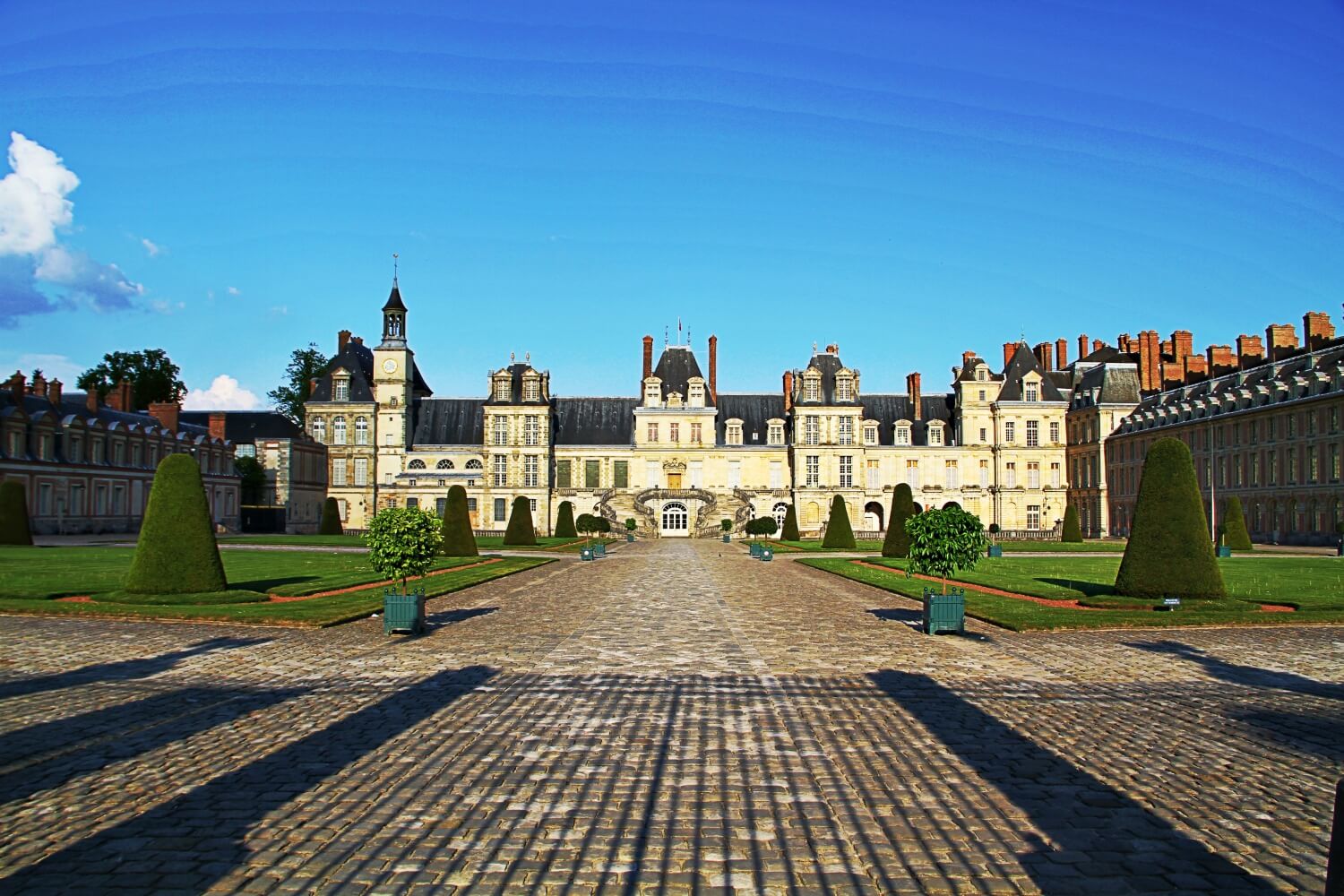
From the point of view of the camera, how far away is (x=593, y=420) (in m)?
69.7

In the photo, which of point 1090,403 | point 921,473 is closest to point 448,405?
point 921,473

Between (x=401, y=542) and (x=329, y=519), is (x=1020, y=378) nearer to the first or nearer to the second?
(x=329, y=519)

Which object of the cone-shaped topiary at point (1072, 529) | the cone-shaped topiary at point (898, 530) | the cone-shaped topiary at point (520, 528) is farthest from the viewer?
the cone-shaped topiary at point (1072, 529)

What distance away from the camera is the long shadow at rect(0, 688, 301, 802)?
774 cm

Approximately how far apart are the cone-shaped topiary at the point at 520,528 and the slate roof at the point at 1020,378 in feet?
116

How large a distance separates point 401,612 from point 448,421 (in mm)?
56265

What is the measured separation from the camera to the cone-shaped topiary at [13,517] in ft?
128

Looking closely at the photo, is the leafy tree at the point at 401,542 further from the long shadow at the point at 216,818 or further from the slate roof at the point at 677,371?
the slate roof at the point at 677,371

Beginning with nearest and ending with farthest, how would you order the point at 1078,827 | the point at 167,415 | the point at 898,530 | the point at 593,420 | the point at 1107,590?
the point at 1078,827, the point at 1107,590, the point at 898,530, the point at 167,415, the point at 593,420

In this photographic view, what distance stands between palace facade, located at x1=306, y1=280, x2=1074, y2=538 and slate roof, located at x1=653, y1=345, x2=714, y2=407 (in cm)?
9

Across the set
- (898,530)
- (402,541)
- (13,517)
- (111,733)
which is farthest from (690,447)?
(111,733)

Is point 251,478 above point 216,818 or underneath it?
above

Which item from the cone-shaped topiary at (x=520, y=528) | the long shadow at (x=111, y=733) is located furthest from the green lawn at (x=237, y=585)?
the cone-shaped topiary at (x=520, y=528)

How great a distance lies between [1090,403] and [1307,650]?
2271 inches
